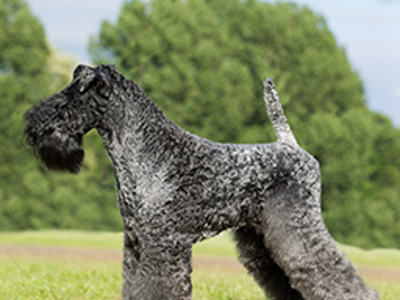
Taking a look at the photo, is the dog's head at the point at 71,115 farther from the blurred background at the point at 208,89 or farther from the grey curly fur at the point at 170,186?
the blurred background at the point at 208,89

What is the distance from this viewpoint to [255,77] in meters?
16.9

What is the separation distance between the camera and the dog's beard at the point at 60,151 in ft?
11.8

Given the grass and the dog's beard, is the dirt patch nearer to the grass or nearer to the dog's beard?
the grass

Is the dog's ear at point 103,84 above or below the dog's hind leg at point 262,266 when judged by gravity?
above

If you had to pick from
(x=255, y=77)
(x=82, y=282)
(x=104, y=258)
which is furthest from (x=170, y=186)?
(x=255, y=77)

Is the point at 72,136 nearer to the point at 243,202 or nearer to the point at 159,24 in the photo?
the point at 243,202

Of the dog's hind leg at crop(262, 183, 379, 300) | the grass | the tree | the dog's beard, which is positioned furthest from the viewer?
the tree

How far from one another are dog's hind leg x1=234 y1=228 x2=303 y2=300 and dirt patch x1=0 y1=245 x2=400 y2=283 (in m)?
4.30

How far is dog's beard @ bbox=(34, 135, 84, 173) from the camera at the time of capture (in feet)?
11.8

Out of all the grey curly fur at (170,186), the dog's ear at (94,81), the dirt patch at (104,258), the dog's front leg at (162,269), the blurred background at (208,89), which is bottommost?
the dog's front leg at (162,269)

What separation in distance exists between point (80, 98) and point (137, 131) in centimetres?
52

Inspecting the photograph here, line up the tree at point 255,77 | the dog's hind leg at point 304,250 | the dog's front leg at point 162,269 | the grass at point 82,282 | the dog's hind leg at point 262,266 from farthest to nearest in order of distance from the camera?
the tree at point 255,77
the grass at point 82,282
the dog's hind leg at point 262,266
the dog's hind leg at point 304,250
the dog's front leg at point 162,269

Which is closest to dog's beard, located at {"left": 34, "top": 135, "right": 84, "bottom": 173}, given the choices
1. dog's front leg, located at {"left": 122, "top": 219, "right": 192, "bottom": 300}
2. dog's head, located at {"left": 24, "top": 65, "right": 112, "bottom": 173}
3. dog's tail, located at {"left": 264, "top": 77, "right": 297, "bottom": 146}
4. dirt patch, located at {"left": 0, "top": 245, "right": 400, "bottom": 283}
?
dog's head, located at {"left": 24, "top": 65, "right": 112, "bottom": 173}

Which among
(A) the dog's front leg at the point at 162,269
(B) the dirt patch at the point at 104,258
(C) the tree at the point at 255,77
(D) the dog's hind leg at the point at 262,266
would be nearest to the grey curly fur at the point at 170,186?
(A) the dog's front leg at the point at 162,269
